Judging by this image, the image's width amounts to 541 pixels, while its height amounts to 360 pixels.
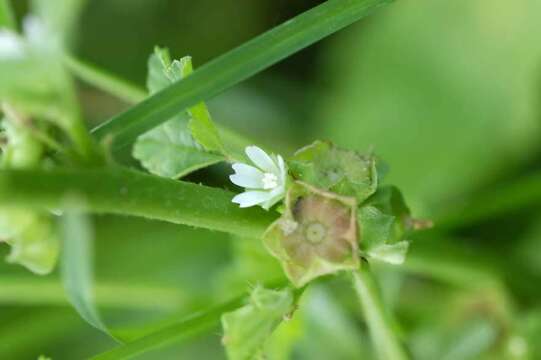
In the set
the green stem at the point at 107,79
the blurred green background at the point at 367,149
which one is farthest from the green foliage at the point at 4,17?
the blurred green background at the point at 367,149

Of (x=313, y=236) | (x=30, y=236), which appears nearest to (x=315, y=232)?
(x=313, y=236)

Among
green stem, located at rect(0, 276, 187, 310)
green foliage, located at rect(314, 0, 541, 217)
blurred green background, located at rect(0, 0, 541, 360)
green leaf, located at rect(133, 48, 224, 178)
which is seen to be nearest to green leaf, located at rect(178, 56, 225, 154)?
green leaf, located at rect(133, 48, 224, 178)

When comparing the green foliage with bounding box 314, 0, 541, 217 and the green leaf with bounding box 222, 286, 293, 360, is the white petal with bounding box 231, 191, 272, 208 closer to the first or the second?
the green leaf with bounding box 222, 286, 293, 360

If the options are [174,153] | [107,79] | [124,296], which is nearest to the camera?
[174,153]

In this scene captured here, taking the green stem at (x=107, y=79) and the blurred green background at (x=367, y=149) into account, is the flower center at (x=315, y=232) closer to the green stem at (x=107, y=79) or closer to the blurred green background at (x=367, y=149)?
the green stem at (x=107, y=79)

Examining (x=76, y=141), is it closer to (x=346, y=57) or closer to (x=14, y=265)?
(x=14, y=265)

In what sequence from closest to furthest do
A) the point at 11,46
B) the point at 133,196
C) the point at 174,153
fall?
the point at 11,46, the point at 133,196, the point at 174,153

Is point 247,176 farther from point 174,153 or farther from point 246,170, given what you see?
point 174,153
